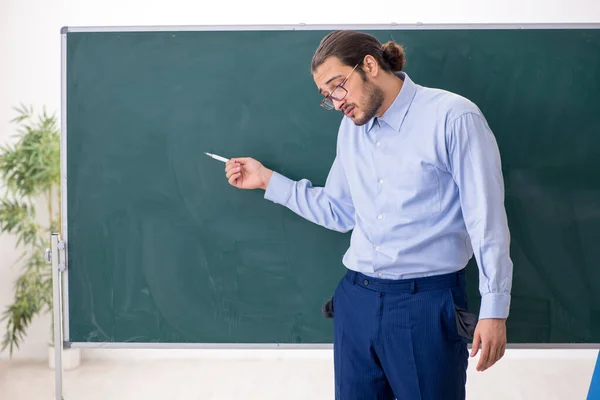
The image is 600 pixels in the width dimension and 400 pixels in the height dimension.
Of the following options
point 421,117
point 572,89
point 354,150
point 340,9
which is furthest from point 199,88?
point 340,9

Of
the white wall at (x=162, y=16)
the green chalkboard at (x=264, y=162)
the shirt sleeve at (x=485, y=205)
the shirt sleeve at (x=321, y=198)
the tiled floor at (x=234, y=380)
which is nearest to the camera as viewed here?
the shirt sleeve at (x=485, y=205)

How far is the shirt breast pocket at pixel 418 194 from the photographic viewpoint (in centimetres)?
173

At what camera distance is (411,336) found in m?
1.74

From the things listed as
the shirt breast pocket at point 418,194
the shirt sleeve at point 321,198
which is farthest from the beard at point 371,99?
the shirt sleeve at point 321,198

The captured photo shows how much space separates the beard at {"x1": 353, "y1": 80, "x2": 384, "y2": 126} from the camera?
1785 millimetres

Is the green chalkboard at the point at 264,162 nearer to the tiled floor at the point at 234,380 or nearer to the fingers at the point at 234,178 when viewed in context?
the fingers at the point at 234,178

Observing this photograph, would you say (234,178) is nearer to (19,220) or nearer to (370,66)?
(370,66)

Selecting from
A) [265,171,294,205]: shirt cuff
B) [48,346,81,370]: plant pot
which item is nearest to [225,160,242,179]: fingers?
[265,171,294,205]: shirt cuff

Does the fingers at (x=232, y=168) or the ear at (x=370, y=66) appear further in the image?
the fingers at (x=232, y=168)

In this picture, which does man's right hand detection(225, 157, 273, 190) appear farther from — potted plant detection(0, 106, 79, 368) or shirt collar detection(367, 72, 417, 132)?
potted plant detection(0, 106, 79, 368)

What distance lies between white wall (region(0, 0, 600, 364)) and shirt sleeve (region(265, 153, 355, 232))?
6.19 feet

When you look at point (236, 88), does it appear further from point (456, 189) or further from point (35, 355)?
point (35, 355)

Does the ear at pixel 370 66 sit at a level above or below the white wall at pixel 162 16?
below

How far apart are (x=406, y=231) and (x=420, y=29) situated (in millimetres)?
819
